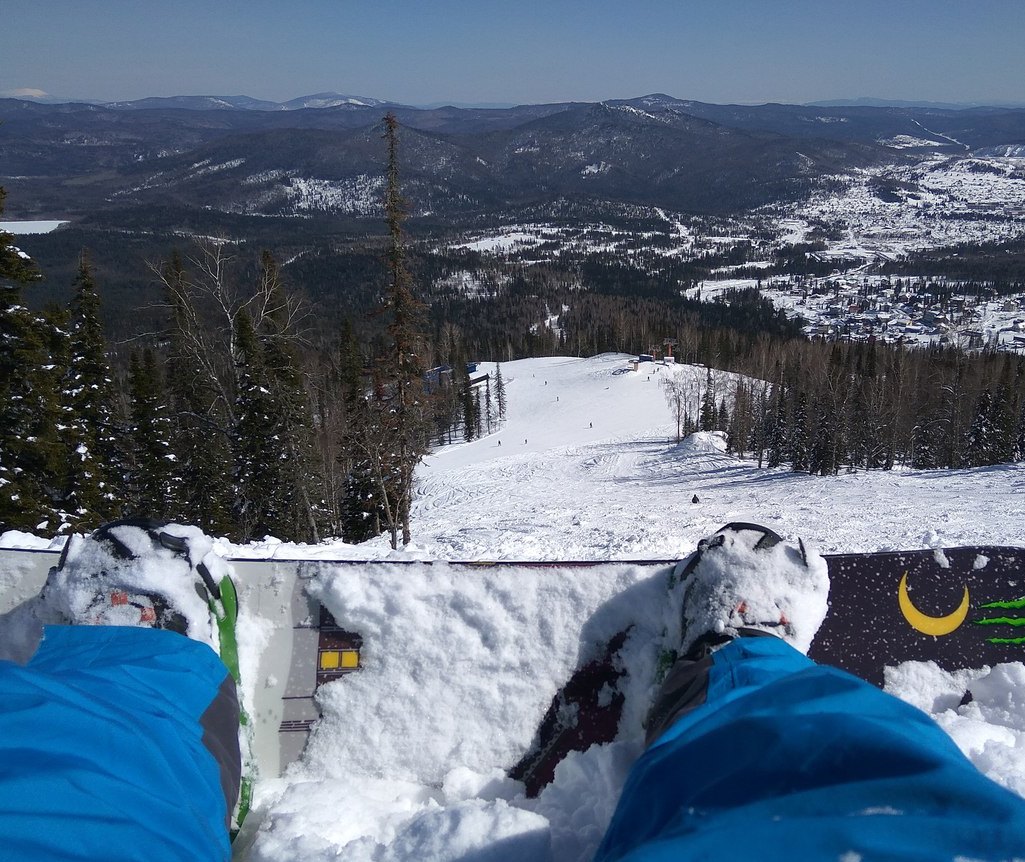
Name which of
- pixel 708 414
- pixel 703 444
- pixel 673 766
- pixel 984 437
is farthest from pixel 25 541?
pixel 708 414

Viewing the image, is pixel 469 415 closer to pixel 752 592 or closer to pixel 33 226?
pixel 752 592

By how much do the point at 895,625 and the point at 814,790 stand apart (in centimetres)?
241

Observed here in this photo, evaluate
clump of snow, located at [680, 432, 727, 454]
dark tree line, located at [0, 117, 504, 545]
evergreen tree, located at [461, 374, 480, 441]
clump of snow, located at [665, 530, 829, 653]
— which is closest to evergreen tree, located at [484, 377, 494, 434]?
evergreen tree, located at [461, 374, 480, 441]

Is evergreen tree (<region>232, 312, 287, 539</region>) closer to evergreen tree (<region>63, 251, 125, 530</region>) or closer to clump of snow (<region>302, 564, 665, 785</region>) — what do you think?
evergreen tree (<region>63, 251, 125, 530</region>)

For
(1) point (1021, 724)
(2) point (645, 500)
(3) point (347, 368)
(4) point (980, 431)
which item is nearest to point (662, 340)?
(4) point (980, 431)

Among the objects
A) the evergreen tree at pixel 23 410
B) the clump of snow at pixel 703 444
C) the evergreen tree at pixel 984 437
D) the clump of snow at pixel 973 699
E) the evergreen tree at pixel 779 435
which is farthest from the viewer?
the evergreen tree at pixel 779 435

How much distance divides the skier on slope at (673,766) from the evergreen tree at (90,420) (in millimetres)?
11982

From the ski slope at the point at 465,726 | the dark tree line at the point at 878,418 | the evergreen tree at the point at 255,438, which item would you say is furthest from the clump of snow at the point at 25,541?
the dark tree line at the point at 878,418

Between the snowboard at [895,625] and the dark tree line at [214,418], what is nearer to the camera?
the snowboard at [895,625]

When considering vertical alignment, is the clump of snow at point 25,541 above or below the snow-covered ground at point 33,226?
below

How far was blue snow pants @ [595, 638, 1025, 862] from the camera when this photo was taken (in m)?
0.90

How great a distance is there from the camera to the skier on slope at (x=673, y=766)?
941mm

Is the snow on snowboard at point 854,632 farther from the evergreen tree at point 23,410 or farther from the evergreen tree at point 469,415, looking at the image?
the evergreen tree at point 469,415

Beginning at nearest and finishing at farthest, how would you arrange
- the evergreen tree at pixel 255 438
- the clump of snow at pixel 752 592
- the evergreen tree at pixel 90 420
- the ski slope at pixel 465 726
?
the ski slope at pixel 465 726
the clump of snow at pixel 752 592
the evergreen tree at pixel 90 420
the evergreen tree at pixel 255 438
